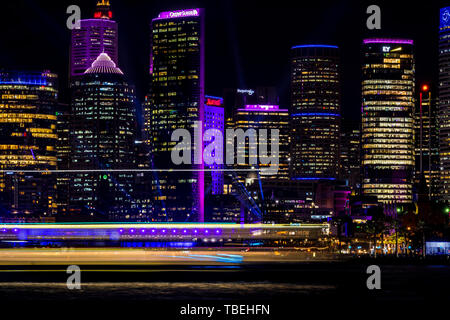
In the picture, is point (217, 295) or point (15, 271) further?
point (15, 271)

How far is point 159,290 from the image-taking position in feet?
238

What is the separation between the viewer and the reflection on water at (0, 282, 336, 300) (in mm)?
69062

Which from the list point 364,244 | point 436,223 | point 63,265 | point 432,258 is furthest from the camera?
point 364,244

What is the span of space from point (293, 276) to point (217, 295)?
790 inches

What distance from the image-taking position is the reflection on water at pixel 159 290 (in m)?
69.1

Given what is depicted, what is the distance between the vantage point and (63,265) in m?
97.5
